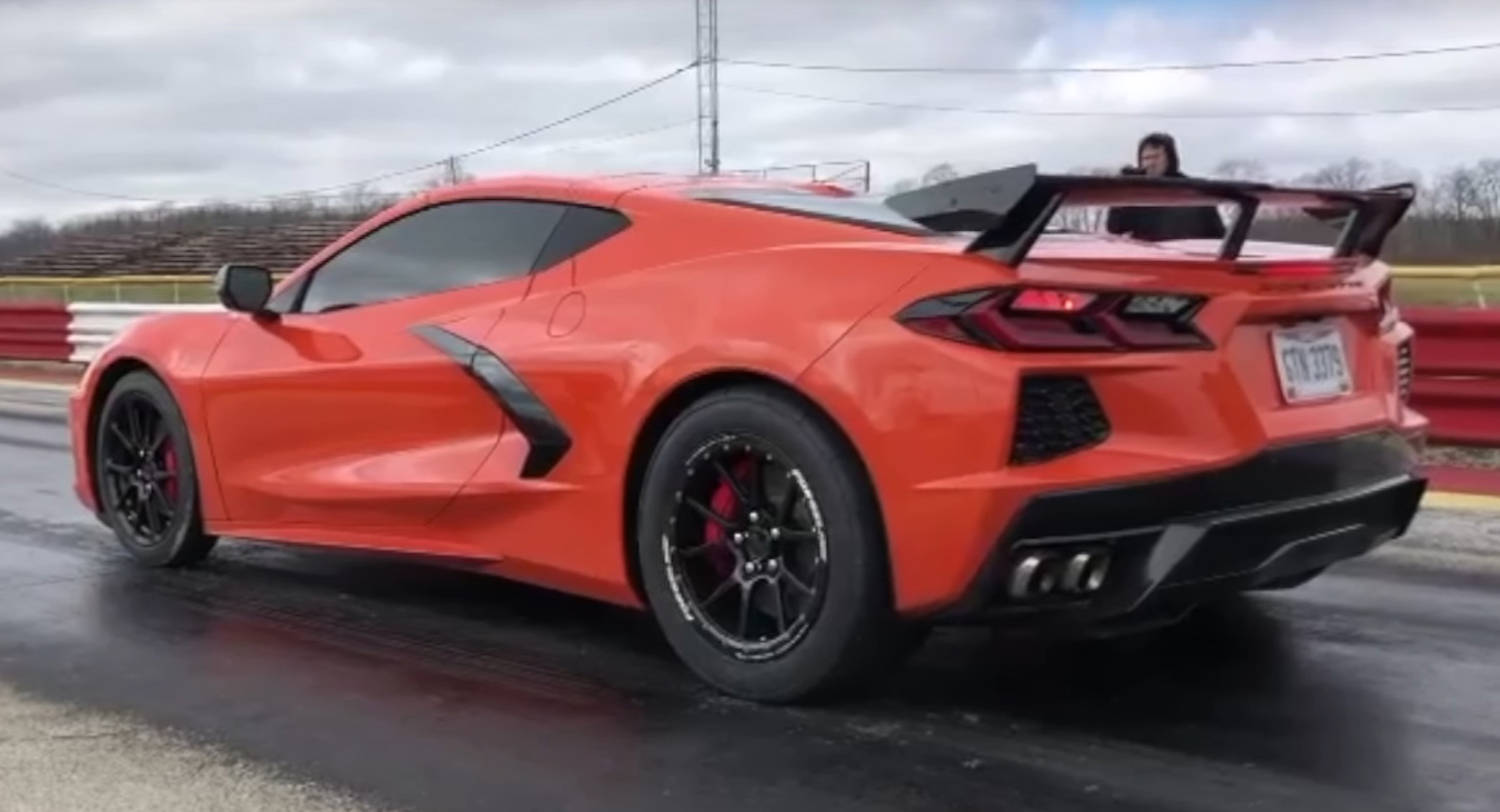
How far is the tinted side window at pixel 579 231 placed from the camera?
4535 millimetres

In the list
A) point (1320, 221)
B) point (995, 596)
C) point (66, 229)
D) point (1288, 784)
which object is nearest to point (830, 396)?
point (995, 596)

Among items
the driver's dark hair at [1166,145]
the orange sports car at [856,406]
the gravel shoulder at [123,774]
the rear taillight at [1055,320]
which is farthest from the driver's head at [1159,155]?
the gravel shoulder at [123,774]

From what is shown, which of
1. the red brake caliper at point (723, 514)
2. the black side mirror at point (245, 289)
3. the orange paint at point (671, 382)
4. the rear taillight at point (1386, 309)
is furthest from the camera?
the black side mirror at point (245, 289)

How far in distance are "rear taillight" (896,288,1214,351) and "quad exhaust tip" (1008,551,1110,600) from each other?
46 centimetres

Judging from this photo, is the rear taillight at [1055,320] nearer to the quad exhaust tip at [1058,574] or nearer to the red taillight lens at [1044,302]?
the red taillight lens at [1044,302]

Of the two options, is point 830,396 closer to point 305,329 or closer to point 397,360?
point 397,360

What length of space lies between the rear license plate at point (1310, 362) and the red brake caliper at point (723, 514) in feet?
4.20

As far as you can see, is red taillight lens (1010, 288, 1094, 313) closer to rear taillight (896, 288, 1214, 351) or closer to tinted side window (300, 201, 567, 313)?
rear taillight (896, 288, 1214, 351)

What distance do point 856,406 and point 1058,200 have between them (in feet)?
2.11

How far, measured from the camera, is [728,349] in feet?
13.0

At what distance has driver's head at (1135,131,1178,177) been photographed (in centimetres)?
711

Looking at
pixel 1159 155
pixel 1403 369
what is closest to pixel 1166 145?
pixel 1159 155

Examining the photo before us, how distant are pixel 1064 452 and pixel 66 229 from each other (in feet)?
166

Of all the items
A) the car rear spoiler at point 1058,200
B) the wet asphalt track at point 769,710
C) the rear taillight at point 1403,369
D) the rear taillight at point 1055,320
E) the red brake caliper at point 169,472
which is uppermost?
the car rear spoiler at point 1058,200
